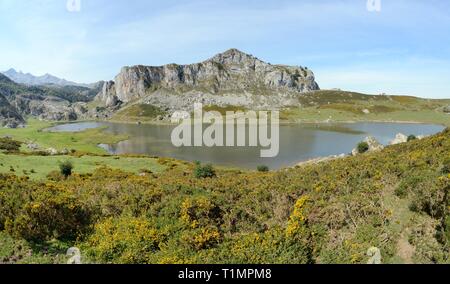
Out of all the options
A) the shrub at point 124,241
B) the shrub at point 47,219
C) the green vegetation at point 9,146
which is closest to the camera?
the shrub at point 124,241

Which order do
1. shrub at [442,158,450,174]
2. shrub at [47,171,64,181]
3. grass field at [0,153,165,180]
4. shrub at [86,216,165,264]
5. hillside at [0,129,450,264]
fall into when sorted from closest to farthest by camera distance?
hillside at [0,129,450,264], shrub at [86,216,165,264], shrub at [442,158,450,174], shrub at [47,171,64,181], grass field at [0,153,165,180]

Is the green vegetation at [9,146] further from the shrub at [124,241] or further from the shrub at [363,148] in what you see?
the shrub at [363,148]

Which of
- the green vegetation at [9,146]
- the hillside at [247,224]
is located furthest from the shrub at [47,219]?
the green vegetation at [9,146]

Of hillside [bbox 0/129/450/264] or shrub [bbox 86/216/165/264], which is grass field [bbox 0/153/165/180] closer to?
hillside [bbox 0/129/450/264]

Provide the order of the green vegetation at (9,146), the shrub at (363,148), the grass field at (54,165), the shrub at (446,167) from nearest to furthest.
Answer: the shrub at (446,167)
the grass field at (54,165)
the green vegetation at (9,146)
the shrub at (363,148)

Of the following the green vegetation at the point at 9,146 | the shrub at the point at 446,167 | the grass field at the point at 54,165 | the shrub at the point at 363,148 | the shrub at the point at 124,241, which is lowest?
the grass field at the point at 54,165

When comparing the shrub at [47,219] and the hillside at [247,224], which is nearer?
the hillside at [247,224]

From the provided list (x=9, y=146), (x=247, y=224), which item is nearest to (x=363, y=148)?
(x=247, y=224)

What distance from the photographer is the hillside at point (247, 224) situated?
42.5 feet

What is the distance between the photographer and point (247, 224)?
1727 centimetres

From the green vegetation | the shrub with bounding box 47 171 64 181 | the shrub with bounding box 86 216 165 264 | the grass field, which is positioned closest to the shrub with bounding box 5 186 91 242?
the shrub with bounding box 86 216 165 264

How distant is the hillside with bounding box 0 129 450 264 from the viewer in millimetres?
12953
